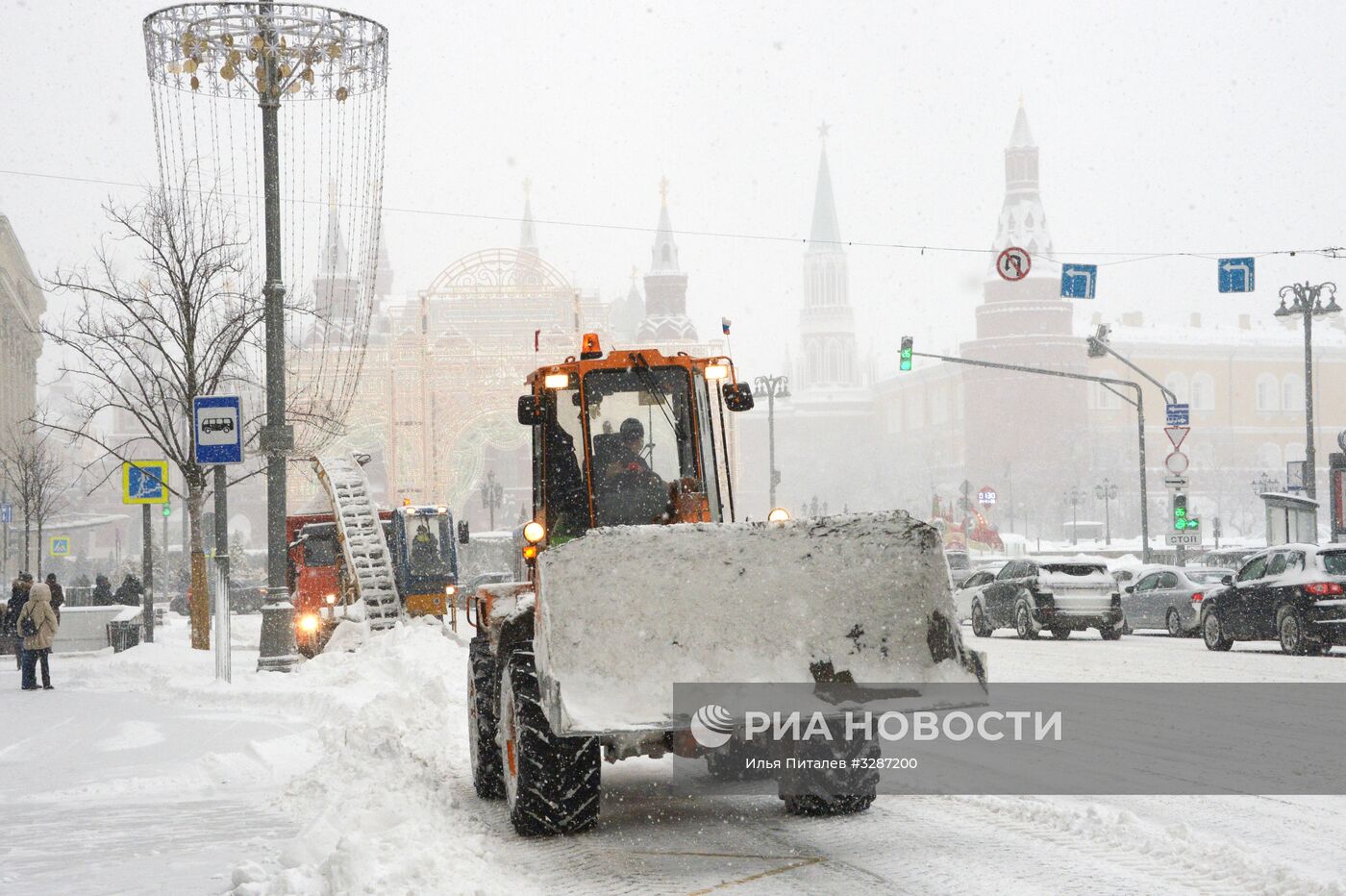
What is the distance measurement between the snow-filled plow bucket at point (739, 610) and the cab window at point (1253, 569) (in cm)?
1651

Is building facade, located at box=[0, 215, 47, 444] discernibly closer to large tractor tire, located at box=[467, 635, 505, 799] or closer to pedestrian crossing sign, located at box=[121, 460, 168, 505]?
pedestrian crossing sign, located at box=[121, 460, 168, 505]

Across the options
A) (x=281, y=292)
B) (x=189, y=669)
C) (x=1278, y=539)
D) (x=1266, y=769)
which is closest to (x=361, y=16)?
(x=281, y=292)

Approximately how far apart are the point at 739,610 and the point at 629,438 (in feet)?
7.90

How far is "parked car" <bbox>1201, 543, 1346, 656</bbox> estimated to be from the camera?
2077 cm

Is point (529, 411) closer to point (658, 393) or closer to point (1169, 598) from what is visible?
point (658, 393)

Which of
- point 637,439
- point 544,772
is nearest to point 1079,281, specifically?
point 637,439

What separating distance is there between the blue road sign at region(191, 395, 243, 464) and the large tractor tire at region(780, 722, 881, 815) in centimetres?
1052

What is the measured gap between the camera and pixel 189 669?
20562 millimetres

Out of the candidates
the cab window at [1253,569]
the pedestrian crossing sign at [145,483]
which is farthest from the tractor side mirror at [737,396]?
the pedestrian crossing sign at [145,483]

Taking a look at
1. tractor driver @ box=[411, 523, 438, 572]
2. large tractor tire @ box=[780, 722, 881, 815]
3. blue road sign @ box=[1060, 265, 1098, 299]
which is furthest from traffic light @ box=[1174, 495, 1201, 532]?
large tractor tire @ box=[780, 722, 881, 815]

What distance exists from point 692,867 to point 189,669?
14.8 meters

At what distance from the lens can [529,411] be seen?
9.61 metres

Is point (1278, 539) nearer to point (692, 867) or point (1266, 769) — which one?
point (1266, 769)

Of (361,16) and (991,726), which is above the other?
(361,16)
